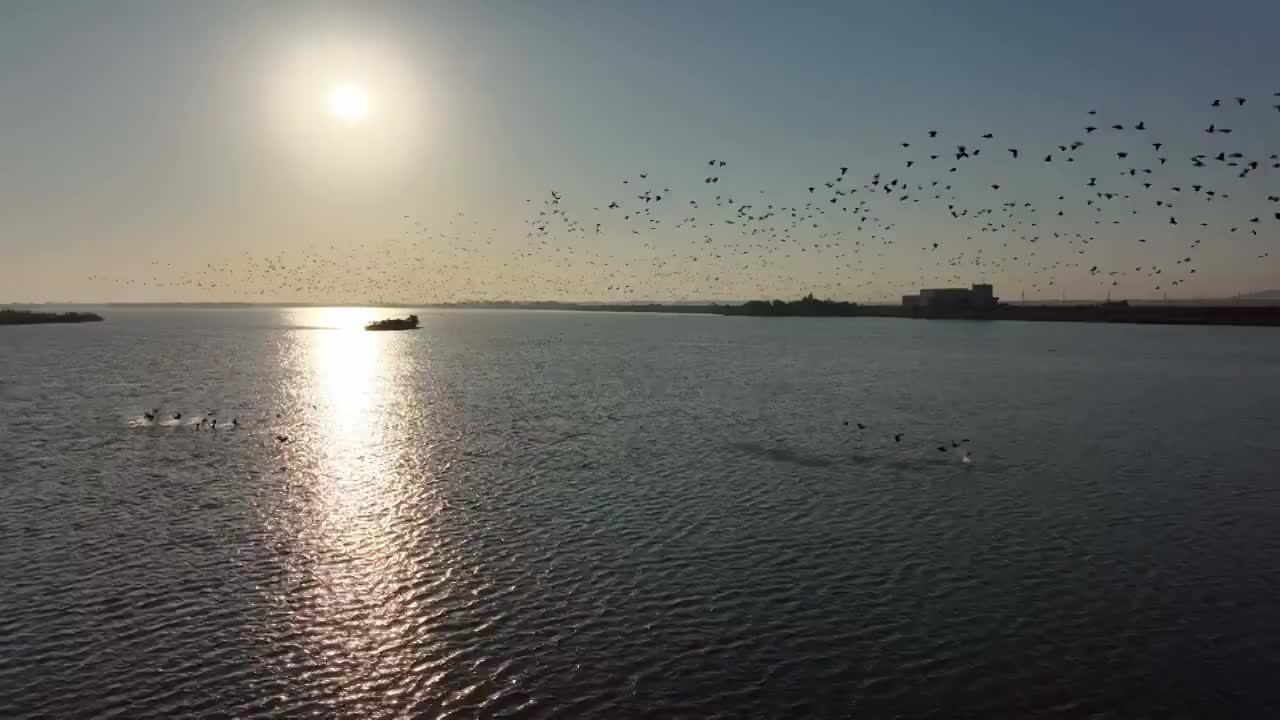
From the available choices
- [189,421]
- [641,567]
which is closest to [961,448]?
[641,567]

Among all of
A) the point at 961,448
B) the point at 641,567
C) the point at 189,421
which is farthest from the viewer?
the point at 189,421

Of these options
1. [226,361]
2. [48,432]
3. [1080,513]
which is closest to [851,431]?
[1080,513]

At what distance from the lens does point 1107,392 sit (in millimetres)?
75688

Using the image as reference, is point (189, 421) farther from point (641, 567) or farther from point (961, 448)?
point (961, 448)

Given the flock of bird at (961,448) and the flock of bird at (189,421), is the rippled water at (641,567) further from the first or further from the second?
the flock of bird at (189,421)

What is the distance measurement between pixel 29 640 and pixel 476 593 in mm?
11068

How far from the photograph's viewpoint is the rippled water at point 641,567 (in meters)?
16.6

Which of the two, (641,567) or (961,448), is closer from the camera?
(641,567)

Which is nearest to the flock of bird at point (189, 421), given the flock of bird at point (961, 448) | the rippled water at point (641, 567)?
the rippled water at point (641, 567)

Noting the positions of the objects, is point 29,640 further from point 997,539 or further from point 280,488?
point 997,539

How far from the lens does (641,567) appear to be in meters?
24.2

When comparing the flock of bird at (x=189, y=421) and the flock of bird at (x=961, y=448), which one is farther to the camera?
the flock of bird at (x=189, y=421)

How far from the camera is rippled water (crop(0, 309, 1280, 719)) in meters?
16.6

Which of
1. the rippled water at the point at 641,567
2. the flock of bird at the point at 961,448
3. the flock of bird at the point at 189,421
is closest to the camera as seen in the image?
the rippled water at the point at 641,567
